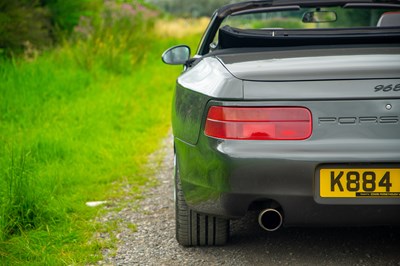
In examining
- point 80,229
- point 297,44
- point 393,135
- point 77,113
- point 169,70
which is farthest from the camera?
point 169,70

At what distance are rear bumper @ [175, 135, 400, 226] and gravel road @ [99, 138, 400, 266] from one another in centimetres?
53

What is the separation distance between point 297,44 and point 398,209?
1078 millimetres

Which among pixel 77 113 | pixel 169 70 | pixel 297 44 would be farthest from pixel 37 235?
pixel 169 70

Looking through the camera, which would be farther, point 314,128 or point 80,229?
point 80,229

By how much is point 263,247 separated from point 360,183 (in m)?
0.98

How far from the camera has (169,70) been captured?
14.1 metres

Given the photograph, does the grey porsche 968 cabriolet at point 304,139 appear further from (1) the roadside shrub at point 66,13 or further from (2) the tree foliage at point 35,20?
(1) the roadside shrub at point 66,13

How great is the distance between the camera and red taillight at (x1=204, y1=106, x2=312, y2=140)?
3406 mm

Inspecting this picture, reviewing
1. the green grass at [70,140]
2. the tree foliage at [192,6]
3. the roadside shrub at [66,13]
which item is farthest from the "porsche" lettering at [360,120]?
the tree foliage at [192,6]

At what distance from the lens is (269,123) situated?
3.41 meters

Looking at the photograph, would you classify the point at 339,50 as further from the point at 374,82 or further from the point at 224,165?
the point at 224,165

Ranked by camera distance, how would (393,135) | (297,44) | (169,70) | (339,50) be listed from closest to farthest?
(393,135), (339,50), (297,44), (169,70)

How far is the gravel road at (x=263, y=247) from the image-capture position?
13.0 ft

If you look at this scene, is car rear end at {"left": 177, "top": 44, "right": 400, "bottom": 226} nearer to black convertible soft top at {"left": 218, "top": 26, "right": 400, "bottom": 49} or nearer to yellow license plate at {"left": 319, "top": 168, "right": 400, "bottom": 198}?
yellow license plate at {"left": 319, "top": 168, "right": 400, "bottom": 198}
